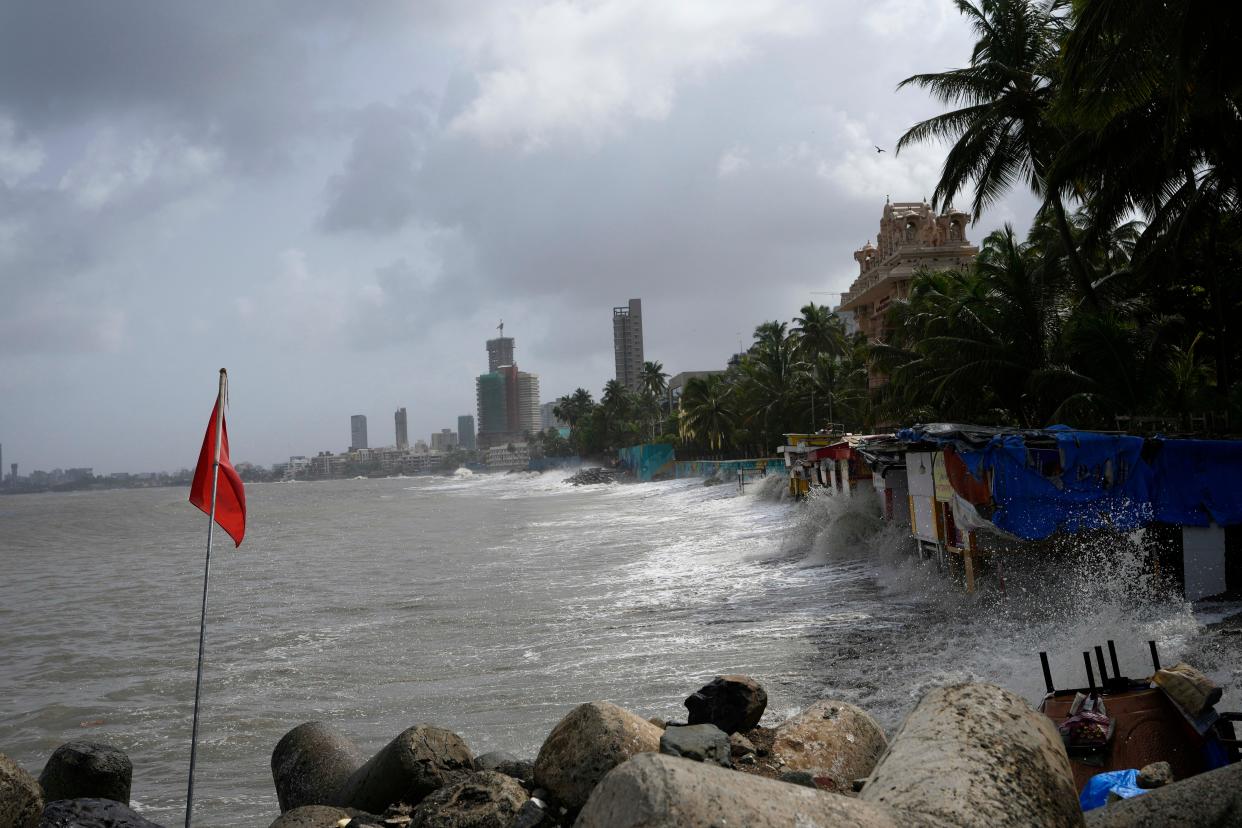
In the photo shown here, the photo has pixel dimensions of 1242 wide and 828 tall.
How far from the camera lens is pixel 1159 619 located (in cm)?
1067

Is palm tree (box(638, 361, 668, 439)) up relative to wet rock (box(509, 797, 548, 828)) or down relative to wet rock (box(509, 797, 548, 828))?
up

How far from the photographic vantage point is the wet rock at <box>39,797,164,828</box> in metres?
5.97

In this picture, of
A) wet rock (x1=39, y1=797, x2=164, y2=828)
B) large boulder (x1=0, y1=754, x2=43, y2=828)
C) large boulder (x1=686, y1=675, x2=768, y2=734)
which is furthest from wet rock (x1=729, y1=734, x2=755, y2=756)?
large boulder (x1=0, y1=754, x2=43, y2=828)

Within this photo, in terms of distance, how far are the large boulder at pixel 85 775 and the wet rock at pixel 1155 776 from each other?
7.18 metres

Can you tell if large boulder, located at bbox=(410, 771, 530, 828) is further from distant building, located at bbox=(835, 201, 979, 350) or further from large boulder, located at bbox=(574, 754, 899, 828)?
distant building, located at bbox=(835, 201, 979, 350)

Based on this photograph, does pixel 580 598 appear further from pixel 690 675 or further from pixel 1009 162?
pixel 1009 162

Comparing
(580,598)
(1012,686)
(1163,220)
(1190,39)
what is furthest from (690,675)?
(1163,220)

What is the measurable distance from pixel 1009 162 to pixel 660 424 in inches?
3775

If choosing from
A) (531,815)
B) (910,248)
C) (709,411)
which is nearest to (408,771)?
(531,815)

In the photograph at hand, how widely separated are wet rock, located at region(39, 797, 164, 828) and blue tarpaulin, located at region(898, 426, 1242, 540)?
35.7ft

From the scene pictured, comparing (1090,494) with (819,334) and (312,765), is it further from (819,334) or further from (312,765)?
(819,334)

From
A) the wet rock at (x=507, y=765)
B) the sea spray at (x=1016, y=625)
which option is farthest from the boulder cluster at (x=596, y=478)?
the wet rock at (x=507, y=765)

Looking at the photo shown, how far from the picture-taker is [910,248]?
184 feet

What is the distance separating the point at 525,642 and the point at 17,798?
825cm
